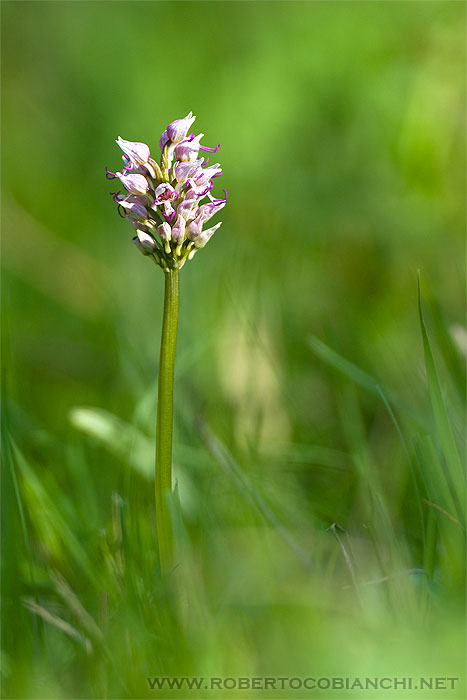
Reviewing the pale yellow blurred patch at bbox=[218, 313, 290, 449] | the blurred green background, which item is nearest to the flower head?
the blurred green background

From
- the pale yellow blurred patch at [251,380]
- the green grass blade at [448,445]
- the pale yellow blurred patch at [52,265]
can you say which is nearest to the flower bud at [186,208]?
the green grass blade at [448,445]

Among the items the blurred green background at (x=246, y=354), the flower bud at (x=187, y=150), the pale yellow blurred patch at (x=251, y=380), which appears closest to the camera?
the blurred green background at (x=246, y=354)

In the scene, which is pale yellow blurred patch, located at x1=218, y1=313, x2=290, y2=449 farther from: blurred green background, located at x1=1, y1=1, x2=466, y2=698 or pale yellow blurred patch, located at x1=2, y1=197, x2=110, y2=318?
pale yellow blurred patch, located at x1=2, y1=197, x2=110, y2=318

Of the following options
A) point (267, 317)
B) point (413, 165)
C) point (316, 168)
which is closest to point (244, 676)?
point (267, 317)

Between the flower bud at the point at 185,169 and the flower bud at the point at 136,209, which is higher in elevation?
the flower bud at the point at 185,169

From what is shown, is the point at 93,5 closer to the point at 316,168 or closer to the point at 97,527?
the point at 316,168

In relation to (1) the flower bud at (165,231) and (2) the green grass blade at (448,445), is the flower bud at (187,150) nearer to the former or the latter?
(1) the flower bud at (165,231)
